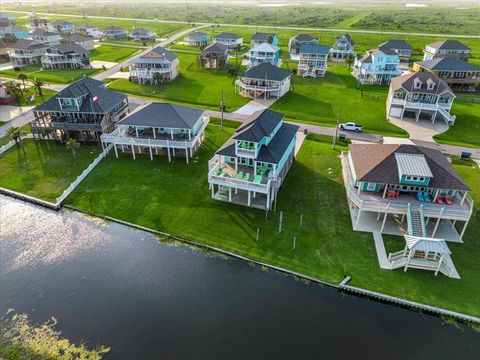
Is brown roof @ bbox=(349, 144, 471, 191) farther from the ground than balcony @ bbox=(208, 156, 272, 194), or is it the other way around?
brown roof @ bbox=(349, 144, 471, 191)

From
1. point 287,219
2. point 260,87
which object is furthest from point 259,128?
point 260,87

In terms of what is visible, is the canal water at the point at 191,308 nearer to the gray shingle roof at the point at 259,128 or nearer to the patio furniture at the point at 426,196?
the patio furniture at the point at 426,196

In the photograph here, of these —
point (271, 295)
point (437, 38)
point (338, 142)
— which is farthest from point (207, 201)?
point (437, 38)

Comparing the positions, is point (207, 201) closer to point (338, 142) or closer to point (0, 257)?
point (0, 257)

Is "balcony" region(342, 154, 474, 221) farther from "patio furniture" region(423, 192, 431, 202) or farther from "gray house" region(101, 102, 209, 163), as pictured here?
"gray house" region(101, 102, 209, 163)

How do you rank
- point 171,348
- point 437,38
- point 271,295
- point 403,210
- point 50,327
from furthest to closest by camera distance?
point 437,38 → point 403,210 → point 271,295 → point 50,327 → point 171,348

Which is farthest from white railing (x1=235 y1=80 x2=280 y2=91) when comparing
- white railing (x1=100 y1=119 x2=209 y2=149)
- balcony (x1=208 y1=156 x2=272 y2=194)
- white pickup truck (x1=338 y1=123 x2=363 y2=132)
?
balcony (x1=208 y1=156 x2=272 y2=194)

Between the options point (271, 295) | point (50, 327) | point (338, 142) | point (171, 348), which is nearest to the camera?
point (171, 348)
